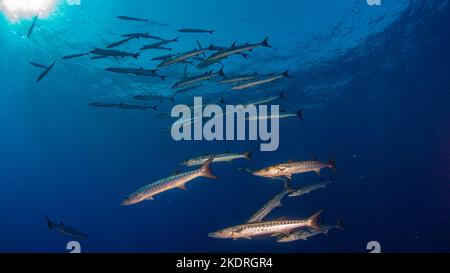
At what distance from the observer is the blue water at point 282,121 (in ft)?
76.3

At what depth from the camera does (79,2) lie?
2177cm

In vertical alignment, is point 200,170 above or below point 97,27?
below

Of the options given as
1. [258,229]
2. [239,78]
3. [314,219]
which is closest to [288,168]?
[314,219]

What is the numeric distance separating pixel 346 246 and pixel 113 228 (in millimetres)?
49228

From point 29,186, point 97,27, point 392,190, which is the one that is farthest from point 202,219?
point 29,186

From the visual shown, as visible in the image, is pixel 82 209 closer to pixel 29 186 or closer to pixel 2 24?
pixel 29 186

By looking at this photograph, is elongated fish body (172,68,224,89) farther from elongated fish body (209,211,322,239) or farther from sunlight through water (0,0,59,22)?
sunlight through water (0,0,59,22)

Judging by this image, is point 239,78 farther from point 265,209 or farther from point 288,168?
point 265,209

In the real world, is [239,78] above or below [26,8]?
below

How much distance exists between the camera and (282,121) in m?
41.9

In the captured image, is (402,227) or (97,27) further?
(402,227)

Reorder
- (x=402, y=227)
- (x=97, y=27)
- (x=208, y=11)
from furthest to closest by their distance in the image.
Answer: (x=402, y=227)
(x=97, y=27)
(x=208, y=11)

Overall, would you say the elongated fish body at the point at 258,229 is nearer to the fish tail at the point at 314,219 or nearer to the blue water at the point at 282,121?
the fish tail at the point at 314,219
